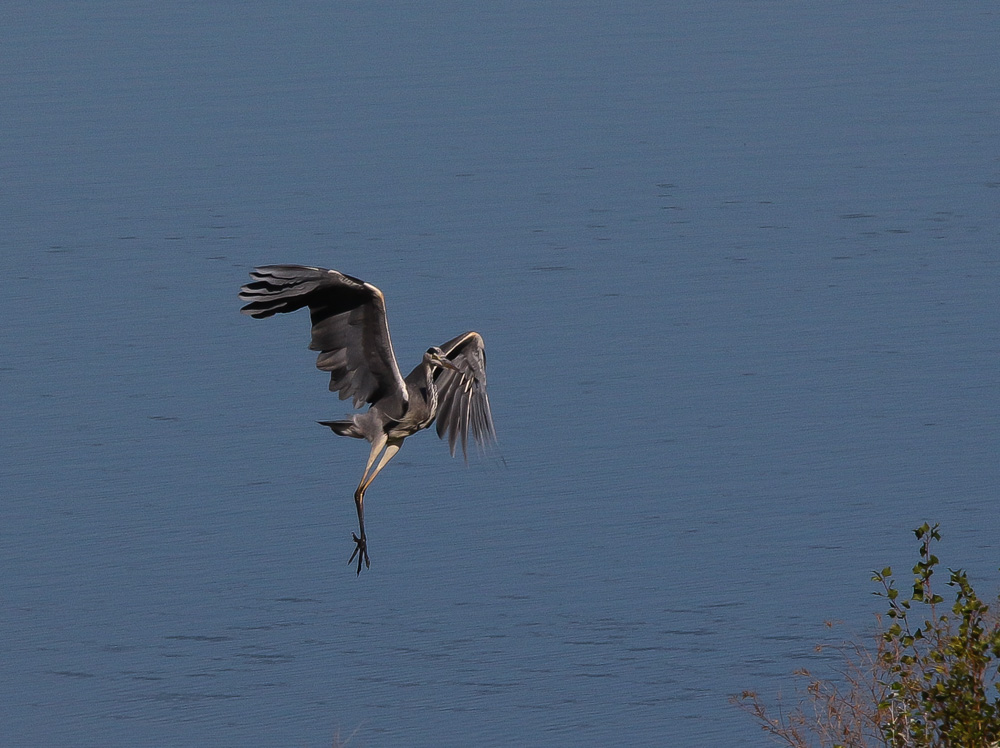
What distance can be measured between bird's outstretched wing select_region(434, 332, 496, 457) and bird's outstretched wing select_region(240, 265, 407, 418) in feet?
2.72

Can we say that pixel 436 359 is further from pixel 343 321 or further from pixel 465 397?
pixel 465 397

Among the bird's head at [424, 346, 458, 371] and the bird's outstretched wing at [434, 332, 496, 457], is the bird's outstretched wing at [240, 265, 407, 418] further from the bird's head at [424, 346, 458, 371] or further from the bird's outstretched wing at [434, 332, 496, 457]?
the bird's outstretched wing at [434, 332, 496, 457]

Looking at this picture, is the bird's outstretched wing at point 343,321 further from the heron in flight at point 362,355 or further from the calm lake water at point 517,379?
the calm lake water at point 517,379

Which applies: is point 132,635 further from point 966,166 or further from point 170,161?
point 966,166

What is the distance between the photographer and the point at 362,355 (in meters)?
9.50

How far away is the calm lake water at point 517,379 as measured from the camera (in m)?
10.8

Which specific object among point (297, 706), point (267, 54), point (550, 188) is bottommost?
point (297, 706)

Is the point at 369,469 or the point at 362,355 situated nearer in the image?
the point at 362,355

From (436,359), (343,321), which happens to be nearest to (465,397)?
(436,359)

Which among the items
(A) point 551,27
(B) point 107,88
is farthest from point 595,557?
(A) point 551,27

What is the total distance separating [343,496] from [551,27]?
39.4 ft

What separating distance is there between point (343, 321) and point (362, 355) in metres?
0.23

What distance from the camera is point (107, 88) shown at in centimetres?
2133

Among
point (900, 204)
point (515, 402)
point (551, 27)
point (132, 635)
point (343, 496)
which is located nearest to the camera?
point (132, 635)
